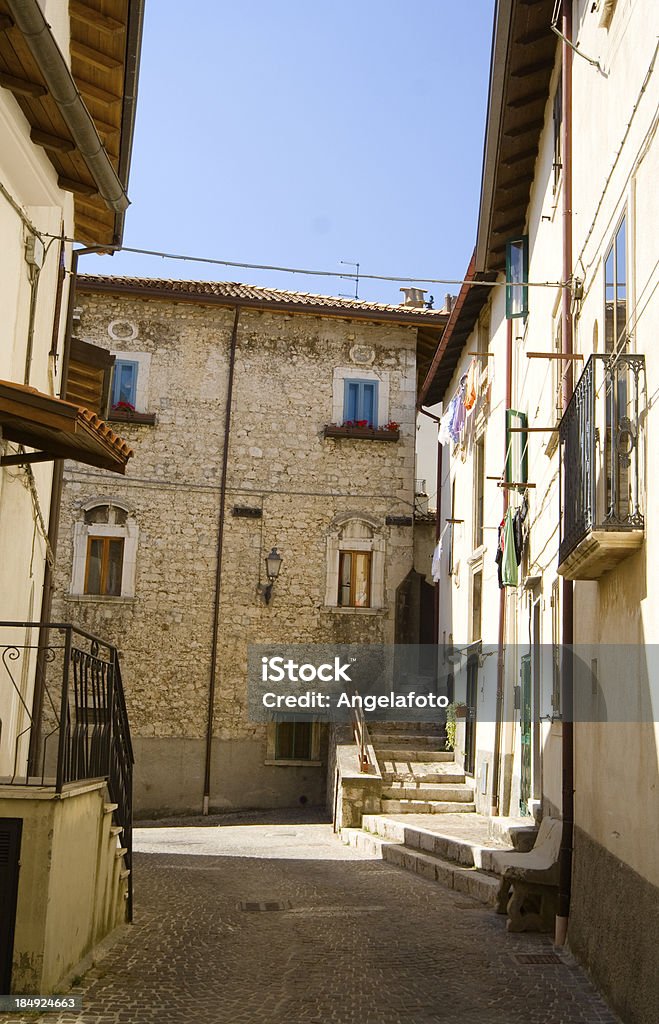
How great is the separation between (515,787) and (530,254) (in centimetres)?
691

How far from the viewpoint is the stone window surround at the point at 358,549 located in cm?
2241

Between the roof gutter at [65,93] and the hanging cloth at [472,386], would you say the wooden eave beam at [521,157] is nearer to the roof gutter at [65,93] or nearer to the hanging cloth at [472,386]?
the hanging cloth at [472,386]

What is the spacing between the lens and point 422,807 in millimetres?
16484

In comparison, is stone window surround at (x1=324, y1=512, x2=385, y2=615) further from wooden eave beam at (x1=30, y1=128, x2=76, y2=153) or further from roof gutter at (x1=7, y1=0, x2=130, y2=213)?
wooden eave beam at (x1=30, y1=128, x2=76, y2=153)

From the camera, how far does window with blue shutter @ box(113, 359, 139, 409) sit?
Result: 2252 centimetres

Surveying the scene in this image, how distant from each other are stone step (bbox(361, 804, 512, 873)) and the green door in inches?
39.6

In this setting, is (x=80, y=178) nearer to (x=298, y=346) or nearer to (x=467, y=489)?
(x=467, y=489)

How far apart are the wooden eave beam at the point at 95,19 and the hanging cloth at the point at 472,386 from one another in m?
9.58

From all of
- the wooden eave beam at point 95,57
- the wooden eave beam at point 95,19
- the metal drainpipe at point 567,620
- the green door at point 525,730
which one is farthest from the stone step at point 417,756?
the wooden eave beam at point 95,19

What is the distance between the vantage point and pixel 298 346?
23141mm

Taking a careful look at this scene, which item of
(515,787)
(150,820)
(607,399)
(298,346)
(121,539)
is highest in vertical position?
(298,346)

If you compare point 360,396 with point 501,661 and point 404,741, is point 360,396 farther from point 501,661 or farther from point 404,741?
point 501,661

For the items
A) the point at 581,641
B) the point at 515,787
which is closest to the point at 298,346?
the point at 515,787

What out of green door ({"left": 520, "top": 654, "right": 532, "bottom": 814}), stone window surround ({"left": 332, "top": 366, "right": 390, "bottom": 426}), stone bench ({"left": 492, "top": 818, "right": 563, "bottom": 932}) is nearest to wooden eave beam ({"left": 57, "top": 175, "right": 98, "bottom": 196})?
stone bench ({"left": 492, "top": 818, "right": 563, "bottom": 932})
